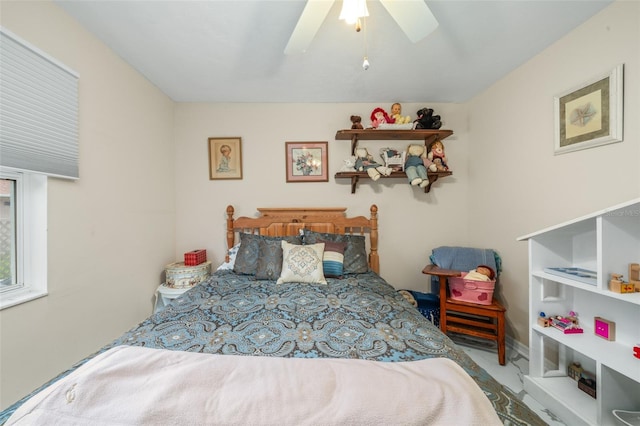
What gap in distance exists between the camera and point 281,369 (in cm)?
76

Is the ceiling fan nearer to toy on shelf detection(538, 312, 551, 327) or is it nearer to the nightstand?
toy on shelf detection(538, 312, 551, 327)

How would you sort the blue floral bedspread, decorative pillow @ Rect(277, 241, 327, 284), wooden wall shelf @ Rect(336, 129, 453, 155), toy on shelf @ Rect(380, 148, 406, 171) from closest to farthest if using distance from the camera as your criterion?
1. the blue floral bedspread
2. decorative pillow @ Rect(277, 241, 327, 284)
3. wooden wall shelf @ Rect(336, 129, 453, 155)
4. toy on shelf @ Rect(380, 148, 406, 171)

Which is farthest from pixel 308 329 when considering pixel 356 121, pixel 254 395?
pixel 356 121

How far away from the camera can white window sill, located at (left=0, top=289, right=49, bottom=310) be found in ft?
4.10

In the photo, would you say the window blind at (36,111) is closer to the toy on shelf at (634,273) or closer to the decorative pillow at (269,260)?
the decorative pillow at (269,260)

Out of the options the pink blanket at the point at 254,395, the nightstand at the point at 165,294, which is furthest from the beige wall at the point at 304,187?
the pink blanket at the point at 254,395

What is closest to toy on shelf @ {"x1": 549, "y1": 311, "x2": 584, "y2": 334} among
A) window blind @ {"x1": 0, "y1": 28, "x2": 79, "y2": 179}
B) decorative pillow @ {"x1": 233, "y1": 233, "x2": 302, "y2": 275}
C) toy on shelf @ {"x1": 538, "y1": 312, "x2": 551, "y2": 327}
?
toy on shelf @ {"x1": 538, "y1": 312, "x2": 551, "y2": 327}

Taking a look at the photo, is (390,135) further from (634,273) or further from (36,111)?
(36,111)

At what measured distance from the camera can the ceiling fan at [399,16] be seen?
1.17 m

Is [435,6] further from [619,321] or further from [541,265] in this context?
[619,321]

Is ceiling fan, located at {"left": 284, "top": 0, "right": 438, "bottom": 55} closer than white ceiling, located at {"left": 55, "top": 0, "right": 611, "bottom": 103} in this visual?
Yes

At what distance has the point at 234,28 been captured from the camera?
1.59 meters

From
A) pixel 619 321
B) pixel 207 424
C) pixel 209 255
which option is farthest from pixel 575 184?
pixel 209 255

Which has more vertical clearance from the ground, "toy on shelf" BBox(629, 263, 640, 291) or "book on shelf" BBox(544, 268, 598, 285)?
"toy on shelf" BBox(629, 263, 640, 291)
